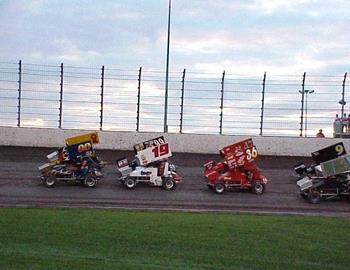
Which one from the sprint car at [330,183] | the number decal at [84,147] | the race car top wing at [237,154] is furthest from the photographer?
the number decal at [84,147]

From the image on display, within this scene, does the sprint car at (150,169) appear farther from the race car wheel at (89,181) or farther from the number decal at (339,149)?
the number decal at (339,149)

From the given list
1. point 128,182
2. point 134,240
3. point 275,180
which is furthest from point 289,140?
point 134,240

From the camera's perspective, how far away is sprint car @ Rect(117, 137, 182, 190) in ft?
93.0

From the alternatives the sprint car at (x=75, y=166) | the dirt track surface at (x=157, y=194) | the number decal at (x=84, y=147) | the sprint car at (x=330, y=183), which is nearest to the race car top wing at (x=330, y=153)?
the sprint car at (x=330, y=183)

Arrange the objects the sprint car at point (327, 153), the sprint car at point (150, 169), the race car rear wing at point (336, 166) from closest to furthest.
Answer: the race car rear wing at point (336, 166), the sprint car at point (327, 153), the sprint car at point (150, 169)

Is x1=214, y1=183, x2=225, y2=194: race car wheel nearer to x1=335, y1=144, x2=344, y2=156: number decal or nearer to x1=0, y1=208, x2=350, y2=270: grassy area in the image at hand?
x1=335, y1=144, x2=344, y2=156: number decal

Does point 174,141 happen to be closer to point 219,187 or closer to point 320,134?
point 320,134

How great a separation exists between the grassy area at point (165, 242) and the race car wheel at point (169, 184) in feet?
29.1

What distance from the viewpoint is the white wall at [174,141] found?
3591cm

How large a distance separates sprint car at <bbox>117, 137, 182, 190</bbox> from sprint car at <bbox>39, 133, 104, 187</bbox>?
1.07 m

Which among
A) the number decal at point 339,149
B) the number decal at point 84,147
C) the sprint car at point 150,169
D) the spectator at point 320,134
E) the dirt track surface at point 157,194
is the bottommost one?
the dirt track surface at point 157,194

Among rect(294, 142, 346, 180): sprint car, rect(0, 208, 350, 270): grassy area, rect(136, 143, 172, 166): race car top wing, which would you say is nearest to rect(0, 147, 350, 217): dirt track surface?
rect(294, 142, 346, 180): sprint car

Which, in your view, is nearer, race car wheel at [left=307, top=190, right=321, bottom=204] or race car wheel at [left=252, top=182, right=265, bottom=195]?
race car wheel at [left=307, top=190, right=321, bottom=204]

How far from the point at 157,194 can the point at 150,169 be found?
1.77m
